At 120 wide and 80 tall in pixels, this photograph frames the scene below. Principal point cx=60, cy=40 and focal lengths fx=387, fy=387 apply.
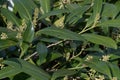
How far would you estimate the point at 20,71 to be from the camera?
1569 millimetres

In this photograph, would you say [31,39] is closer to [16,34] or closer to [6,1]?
[16,34]

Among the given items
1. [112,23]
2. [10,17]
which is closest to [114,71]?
[112,23]

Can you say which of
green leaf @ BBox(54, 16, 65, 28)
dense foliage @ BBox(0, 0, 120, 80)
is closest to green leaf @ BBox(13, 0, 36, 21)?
dense foliage @ BBox(0, 0, 120, 80)

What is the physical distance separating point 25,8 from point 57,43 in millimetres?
250

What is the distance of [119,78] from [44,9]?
0.51 m

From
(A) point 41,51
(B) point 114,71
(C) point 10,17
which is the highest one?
(C) point 10,17

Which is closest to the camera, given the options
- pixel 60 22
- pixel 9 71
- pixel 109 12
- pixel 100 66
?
pixel 9 71

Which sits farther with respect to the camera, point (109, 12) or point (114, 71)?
point (109, 12)

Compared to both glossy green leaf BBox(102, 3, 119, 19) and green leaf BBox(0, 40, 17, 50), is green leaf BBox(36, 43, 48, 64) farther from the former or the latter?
glossy green leaf BBox(102, 3, 119, 19)

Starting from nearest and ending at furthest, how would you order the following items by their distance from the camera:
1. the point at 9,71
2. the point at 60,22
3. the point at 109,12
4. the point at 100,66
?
the point at 9,71
the point at 100,66
the point at 60,22
the point at 109,12

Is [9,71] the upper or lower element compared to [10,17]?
lower

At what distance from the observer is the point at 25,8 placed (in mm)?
1884

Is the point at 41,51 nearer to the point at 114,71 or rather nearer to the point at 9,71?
the point at 9,71

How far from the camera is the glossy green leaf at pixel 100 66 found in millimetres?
1704
